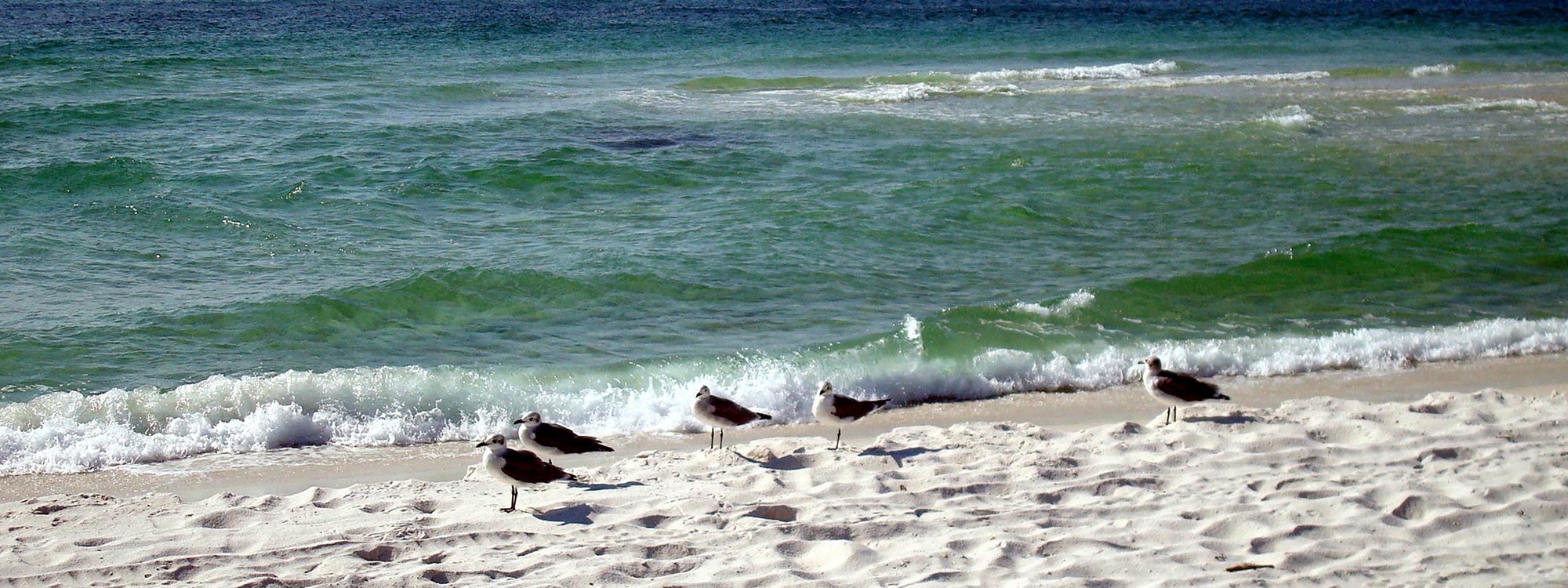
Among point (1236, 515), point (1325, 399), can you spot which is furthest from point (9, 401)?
point (1325, 399)

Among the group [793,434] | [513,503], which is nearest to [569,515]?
[513,503]

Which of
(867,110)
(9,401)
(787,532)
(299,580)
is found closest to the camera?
(299,580)

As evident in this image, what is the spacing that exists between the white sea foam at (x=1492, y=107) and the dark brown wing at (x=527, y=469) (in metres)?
21.0

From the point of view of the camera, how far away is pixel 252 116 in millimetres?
20719

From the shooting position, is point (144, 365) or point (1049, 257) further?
point (1049, 257)

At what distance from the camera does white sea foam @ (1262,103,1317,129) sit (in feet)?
68.7

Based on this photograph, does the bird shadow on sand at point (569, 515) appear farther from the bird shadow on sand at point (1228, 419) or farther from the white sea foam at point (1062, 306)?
the white sea foam at point (1062, 306)

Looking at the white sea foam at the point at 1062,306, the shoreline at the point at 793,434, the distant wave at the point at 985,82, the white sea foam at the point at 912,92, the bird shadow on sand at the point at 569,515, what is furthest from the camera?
the distant wave at the point at 985,82

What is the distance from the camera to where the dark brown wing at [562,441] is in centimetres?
738

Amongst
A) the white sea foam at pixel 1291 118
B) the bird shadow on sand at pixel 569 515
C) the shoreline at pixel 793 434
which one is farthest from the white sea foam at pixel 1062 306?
the white sea foam at pixel 1291 118

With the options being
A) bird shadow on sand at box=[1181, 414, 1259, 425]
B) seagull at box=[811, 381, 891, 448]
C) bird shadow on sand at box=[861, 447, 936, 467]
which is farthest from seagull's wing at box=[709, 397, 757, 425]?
bird shadow on sand at box=[1181, 414, 1259, 425]

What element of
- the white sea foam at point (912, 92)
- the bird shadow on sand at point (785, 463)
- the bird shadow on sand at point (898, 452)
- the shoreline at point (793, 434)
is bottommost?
the shoreline at point (793, 434)

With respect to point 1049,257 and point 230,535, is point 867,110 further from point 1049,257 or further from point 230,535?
point 230,535

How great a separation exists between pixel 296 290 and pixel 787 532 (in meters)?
7.52
